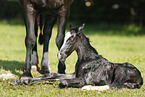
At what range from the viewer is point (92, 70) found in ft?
18.1

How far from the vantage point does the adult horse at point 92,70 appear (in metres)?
5.37

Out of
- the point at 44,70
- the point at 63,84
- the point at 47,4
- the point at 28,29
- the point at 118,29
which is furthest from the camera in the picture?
the point at 118,29

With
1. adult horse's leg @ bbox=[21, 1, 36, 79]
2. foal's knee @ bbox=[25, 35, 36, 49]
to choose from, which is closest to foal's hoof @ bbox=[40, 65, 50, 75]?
adult horse's leg @ bbox=[21, 1, 36, 79]

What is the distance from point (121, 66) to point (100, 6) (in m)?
17.2

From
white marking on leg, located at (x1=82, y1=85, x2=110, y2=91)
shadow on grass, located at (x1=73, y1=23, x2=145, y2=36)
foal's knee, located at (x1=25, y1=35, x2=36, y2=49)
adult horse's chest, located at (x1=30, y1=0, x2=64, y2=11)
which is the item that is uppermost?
shadow on grass, located at (x1=73, y1=23, x2=145, y2=36)

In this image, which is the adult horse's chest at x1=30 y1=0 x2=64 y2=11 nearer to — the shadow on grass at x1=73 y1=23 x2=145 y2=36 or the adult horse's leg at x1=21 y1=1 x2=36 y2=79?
the adult horse's leg at x1=21 y1=1 x2=36 y2=79

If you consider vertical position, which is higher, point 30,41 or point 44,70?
point 30,41

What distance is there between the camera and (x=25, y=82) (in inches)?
217

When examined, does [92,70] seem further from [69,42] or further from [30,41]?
[30,41]

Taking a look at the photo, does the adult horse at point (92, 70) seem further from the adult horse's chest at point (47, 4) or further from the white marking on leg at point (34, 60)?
the white marking on leg at point (34, 60)

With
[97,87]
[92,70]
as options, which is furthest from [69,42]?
[97,87]

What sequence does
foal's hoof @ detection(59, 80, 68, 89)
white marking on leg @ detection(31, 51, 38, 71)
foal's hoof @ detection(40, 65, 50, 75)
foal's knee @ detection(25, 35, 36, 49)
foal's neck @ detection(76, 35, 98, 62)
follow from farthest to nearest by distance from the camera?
white marking on leg @ detection(31, 51, 38, 71), foal's hoof @ detection(40, 65, 50, 75), foal's knee @ detection(25, 35, 36, 49), foal's neck @ detection(76, 35, 98, 62), foal's hoof @ detection(59, 80, 68, 89)

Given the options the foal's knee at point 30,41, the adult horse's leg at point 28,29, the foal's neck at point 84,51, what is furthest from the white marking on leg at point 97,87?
the foal's knee at point 30,41

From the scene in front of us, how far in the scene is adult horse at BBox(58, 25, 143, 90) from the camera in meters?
5.37
